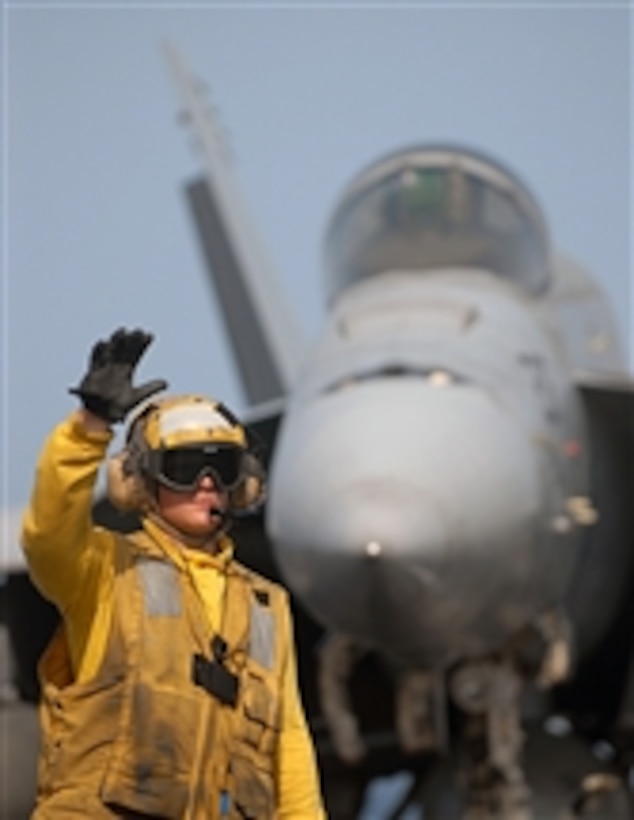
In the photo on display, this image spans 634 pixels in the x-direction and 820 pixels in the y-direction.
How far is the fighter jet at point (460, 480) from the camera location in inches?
210

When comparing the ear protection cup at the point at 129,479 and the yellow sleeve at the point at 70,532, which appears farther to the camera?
the ear protection cup at the point at 129,479

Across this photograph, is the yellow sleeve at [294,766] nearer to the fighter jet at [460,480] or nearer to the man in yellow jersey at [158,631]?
the man in yellow jersey at [158,631]

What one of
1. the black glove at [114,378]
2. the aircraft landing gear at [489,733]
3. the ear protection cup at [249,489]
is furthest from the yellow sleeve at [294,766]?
the aircraft landing gear at [489,733]

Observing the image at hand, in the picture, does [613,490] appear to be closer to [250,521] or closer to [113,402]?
[250,521]

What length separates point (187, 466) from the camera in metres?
2.23

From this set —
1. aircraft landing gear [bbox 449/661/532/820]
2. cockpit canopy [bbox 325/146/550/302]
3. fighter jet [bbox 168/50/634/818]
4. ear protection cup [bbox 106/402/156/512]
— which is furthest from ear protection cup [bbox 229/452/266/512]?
cockpit canopy [bbox 325/146/550/302]

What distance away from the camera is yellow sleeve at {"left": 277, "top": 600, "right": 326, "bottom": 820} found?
89.3 inches

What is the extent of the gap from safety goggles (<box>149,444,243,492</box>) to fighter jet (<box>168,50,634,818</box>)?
9.37ft

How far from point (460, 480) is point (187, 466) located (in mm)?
3286

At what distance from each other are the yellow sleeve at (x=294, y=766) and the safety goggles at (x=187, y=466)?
25 centimetres

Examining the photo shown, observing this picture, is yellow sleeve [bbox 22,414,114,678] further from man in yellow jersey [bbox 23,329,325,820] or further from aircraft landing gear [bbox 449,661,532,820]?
aircraft landing gear [bbox 449,661,532,820]

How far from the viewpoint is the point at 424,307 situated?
664 centimetres

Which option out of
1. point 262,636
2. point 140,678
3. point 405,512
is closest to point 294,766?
point 262,636

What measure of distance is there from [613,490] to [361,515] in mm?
2398
